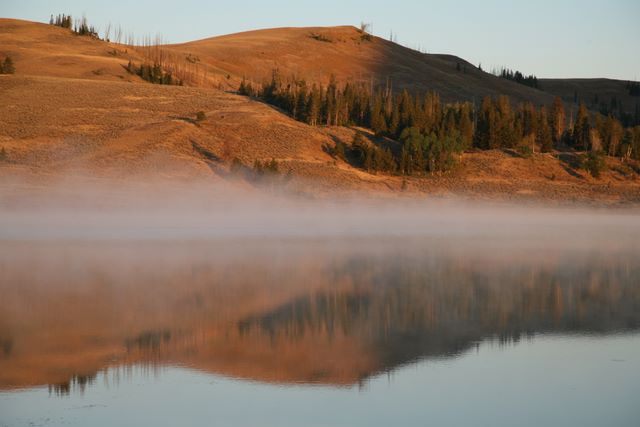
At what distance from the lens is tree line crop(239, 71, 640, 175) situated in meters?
79.6

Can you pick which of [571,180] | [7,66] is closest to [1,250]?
[571,180]

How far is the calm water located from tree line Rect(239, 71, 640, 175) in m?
47.5

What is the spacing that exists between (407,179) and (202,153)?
17.5m

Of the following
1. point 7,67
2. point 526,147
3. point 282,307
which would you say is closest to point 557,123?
point 526,147

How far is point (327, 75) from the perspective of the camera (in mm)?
153375

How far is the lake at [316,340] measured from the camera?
46.4ft

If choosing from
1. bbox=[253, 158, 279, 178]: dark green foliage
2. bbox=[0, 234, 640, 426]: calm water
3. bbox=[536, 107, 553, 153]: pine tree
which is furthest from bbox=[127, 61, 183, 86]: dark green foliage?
bbox=[0, 234, 640, 426]: calm water

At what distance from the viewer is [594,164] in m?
80.8

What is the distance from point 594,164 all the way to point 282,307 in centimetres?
6392

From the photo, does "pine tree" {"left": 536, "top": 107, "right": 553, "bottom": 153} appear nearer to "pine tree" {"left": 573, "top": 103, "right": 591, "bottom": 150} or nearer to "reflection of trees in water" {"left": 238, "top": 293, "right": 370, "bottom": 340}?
"pine tree" {"left": 573, "top": 103, "right": 591, "bottom": 150}

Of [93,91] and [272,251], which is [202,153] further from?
[272,251]

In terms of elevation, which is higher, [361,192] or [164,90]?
[164,90]

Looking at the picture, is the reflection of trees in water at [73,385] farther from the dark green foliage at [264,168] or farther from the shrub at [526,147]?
the shrub at [526,147]

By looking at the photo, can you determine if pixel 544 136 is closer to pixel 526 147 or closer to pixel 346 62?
pixel 526 147
